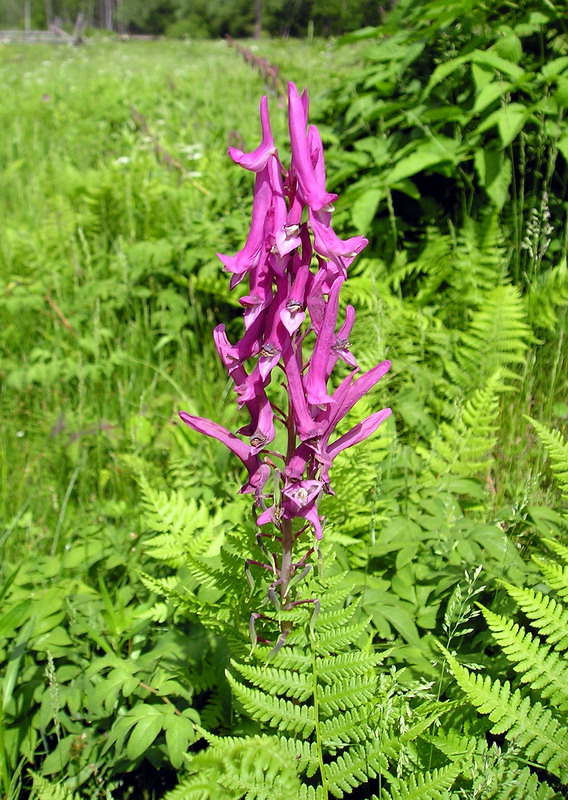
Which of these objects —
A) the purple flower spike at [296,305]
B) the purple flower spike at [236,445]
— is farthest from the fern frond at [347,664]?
the purple flower spike at [296,305]

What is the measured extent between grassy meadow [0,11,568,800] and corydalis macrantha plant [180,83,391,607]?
1.06 ft

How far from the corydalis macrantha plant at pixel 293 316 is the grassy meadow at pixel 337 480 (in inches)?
12.8

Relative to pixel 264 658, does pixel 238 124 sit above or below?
above

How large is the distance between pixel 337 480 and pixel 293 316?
0.99m

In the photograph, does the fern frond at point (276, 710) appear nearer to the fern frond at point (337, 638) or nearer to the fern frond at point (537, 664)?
the fern frond at point (337, 638)

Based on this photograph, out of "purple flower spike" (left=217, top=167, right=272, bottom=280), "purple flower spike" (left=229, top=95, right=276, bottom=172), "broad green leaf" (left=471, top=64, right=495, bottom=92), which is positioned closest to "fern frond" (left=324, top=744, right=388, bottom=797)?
"purple flower spike" (left=217, top=167, right=272, bottom=280)

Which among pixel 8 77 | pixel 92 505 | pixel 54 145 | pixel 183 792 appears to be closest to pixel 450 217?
pixel 92 505

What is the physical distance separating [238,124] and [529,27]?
14.6ft

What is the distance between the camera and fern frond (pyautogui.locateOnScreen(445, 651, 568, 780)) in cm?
143

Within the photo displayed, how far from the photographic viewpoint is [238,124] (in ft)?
24.2

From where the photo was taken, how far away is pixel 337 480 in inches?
85.8

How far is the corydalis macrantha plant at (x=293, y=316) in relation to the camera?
1.30 meters

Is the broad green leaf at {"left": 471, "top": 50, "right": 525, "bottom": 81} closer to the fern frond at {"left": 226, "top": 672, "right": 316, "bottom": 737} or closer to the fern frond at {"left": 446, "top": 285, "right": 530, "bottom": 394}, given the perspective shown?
the fern frond at {"left": 446, "top": 285, "right": 530, "bottom": 394}

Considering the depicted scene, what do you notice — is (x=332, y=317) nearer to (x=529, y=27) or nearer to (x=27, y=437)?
(x=27, y=437)
